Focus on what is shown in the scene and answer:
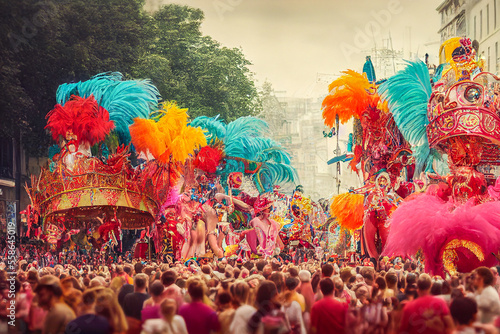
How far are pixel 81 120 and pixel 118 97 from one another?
190 centimetres

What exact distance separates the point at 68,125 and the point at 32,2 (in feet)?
40.7

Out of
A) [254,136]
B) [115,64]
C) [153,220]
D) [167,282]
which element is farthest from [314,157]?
[167,282]

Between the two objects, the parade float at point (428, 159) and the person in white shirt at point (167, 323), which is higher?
the parade float at point (428, 159)

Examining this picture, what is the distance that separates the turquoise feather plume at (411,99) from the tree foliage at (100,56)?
52.4 ft

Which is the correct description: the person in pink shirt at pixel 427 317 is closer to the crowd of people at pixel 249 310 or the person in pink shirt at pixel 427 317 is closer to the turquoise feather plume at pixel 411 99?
the crowd of people at pixel 249 310

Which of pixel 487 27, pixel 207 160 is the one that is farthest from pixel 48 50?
pixel 487 27

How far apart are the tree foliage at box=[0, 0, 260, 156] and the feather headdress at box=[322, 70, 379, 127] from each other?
555 inches

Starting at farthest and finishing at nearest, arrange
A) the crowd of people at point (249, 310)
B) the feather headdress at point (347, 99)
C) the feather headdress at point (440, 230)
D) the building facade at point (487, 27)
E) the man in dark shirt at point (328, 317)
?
the building facade at point (487, 27) < the feather headdress at point (347, 99) < the feather headdress at point (440, 230) < the man in dark shirt at point (328, 317) < the crowd of people at point (249, 310)

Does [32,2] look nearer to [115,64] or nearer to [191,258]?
[115,64]

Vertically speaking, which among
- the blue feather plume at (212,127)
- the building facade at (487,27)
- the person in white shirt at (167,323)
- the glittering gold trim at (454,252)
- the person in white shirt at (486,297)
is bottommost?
the person in white shirt at (167,323)

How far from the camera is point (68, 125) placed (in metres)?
18.4

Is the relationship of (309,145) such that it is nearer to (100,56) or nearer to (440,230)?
(100,56)

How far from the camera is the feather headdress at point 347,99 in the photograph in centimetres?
1802

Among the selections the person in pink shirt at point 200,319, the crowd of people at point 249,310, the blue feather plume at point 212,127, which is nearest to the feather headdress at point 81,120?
the blue feather plume at point 212,127
